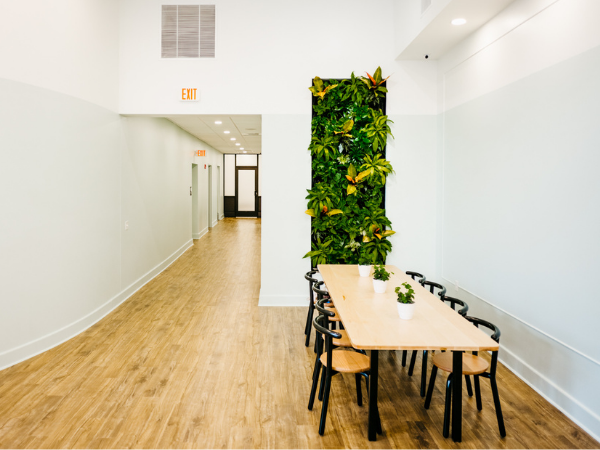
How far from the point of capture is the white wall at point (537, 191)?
290 centimetres

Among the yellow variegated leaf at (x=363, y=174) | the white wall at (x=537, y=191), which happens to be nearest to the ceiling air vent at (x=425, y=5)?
the white wall at (x=537, y=191)

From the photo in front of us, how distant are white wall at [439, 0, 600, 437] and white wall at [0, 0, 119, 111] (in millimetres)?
4333

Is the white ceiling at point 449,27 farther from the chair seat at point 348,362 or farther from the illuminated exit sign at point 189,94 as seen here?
the chair seat at point 348,362

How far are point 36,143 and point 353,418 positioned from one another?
376cm

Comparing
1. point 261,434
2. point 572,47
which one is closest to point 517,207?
point 572,47

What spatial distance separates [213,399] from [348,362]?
1.15m

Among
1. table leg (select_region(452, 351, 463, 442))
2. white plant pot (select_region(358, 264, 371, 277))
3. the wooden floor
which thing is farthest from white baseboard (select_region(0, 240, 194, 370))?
table leg (select_region(452, 351, 463, 442))

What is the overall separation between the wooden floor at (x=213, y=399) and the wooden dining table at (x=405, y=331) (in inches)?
14.5

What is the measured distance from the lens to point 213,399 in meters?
3.21

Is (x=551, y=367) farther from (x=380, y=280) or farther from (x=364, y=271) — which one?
(x=364, y=271)

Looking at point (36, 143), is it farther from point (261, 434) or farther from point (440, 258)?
point (440, 258)

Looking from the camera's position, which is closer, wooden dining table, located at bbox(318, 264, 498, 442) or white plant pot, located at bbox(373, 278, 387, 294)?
wooden dining table, located at bbox(318, 264, 498, 442)

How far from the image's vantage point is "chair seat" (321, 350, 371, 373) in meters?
2.77

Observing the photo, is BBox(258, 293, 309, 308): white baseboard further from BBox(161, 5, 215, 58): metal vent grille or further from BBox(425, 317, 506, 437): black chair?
BBox(161, 5, 215, 58): metal vent grille
